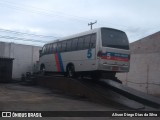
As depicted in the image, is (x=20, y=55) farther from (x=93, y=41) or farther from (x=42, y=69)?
(x=93, y=41)

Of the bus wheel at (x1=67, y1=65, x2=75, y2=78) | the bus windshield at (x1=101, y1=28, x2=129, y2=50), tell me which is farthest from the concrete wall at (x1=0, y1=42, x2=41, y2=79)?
the bus windshield at (x1=101, y1=28, x2=129, y2=50)

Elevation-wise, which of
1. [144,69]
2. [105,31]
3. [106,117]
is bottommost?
[106,117]

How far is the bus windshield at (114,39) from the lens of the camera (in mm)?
17391

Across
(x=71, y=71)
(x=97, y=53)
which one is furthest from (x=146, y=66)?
(x=97, y=53)

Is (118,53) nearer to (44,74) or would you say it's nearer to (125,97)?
(125,97)

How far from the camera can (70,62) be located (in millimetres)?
20516

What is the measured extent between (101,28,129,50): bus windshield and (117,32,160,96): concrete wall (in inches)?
284

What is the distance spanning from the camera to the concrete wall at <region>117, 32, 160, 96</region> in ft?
80.3

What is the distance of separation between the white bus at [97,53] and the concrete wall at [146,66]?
599 cm

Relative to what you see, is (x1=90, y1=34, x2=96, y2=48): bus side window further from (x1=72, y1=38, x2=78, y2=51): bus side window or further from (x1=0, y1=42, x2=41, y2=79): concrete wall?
(x1=0, y1=42, x2=41, y2=79): concrete wall

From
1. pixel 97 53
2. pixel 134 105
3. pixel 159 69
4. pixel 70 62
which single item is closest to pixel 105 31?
pixel 97 53

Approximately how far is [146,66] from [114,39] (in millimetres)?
8804

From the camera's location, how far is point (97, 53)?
17.2 metres

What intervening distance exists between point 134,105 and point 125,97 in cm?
161
